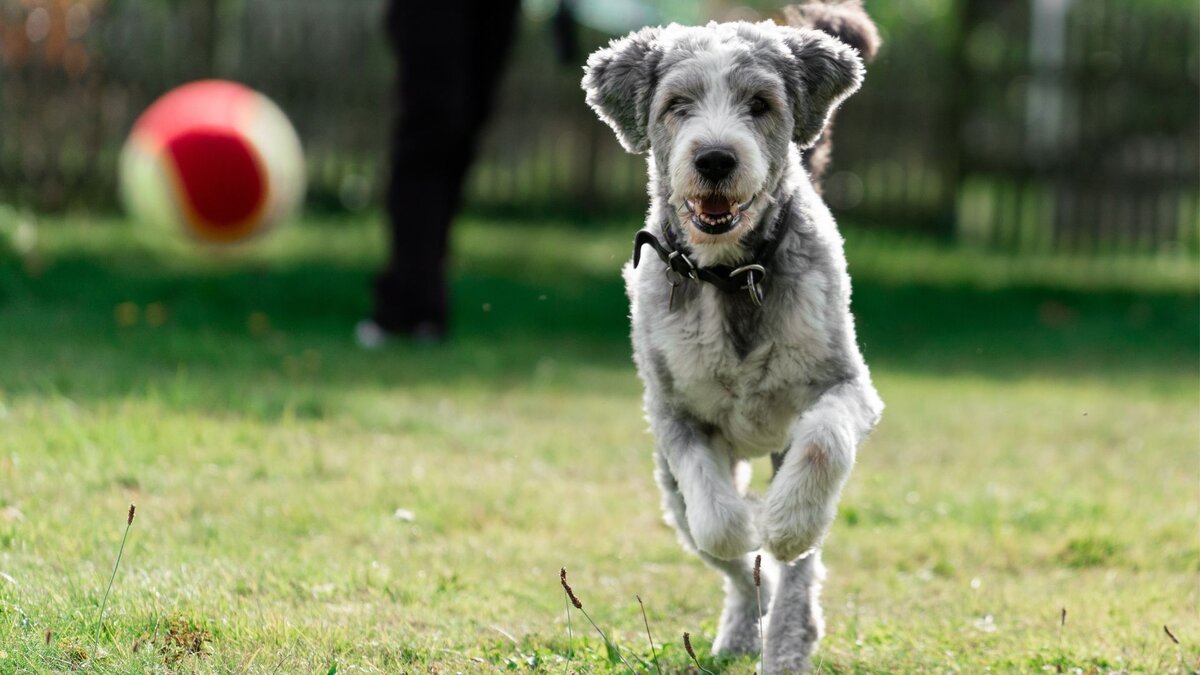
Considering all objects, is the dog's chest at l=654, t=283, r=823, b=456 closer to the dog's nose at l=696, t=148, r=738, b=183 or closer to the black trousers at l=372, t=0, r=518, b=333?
the dog's nose at l=696, t=148, r=738, b=183

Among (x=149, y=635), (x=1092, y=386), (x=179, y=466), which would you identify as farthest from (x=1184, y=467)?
(x=149, y=635)

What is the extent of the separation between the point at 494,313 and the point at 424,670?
7.23 m

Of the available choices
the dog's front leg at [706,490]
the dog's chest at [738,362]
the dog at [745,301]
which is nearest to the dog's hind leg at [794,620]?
the dog at [745,301]

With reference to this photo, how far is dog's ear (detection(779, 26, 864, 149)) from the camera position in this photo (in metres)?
4.40

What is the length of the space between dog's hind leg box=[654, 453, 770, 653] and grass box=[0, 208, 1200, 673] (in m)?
0.10

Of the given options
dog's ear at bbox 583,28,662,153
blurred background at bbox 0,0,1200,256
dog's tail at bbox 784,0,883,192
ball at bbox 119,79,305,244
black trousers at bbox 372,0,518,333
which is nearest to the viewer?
dog's ear at bbox 583,28,662,153

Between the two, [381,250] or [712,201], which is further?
[381,250]

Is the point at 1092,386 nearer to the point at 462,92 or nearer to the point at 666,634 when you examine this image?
the point at 462,92

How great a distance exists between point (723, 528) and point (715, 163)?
3.13 feet

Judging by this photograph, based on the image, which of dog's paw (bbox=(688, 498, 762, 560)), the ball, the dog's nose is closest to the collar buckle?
the dog's nose

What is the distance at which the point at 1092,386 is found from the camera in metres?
9.64

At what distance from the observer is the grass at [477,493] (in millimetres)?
4336

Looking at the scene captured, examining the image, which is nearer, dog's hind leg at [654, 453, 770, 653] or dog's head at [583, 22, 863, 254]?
dog's head at [583, 22, 863, 254]

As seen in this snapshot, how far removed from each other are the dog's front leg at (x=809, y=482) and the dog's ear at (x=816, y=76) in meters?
0.92
